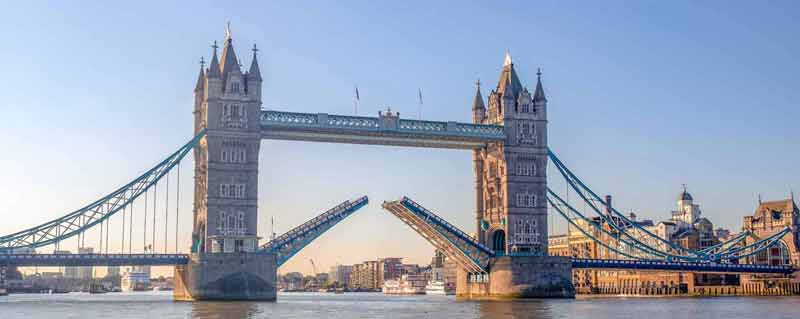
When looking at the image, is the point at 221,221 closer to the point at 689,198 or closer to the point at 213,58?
the point at 213,58

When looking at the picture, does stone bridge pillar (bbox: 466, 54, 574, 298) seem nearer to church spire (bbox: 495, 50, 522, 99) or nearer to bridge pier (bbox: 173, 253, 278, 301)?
church spire (bbox: 495, 50, 522, 99)

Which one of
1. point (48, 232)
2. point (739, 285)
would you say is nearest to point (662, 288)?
point (739, 285)

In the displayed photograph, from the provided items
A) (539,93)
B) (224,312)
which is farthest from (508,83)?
(224,312)

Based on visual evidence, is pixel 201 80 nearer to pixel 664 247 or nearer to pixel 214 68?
pixel 214 68

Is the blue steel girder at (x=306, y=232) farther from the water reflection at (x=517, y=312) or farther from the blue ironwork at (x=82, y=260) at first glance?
the water reflection at (x=517, y=312)

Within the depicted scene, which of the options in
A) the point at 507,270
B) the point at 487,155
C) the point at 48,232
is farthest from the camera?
the point at 487,155

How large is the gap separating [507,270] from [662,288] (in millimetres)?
47252

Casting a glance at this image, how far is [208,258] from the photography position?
3155 inches

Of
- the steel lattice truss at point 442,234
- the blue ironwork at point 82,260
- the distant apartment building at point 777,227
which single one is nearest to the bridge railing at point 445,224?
the steel lattice truss at point 442,234

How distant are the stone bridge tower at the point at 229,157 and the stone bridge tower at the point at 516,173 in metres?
24.0

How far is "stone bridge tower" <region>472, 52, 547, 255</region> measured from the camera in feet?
315

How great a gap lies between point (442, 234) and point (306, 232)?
1344 centimetres

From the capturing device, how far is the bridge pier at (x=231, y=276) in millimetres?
79812

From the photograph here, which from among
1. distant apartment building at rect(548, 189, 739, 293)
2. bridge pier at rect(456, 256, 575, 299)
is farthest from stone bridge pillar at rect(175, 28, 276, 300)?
distant apartment building at rect(548, 189, 739, 293)
